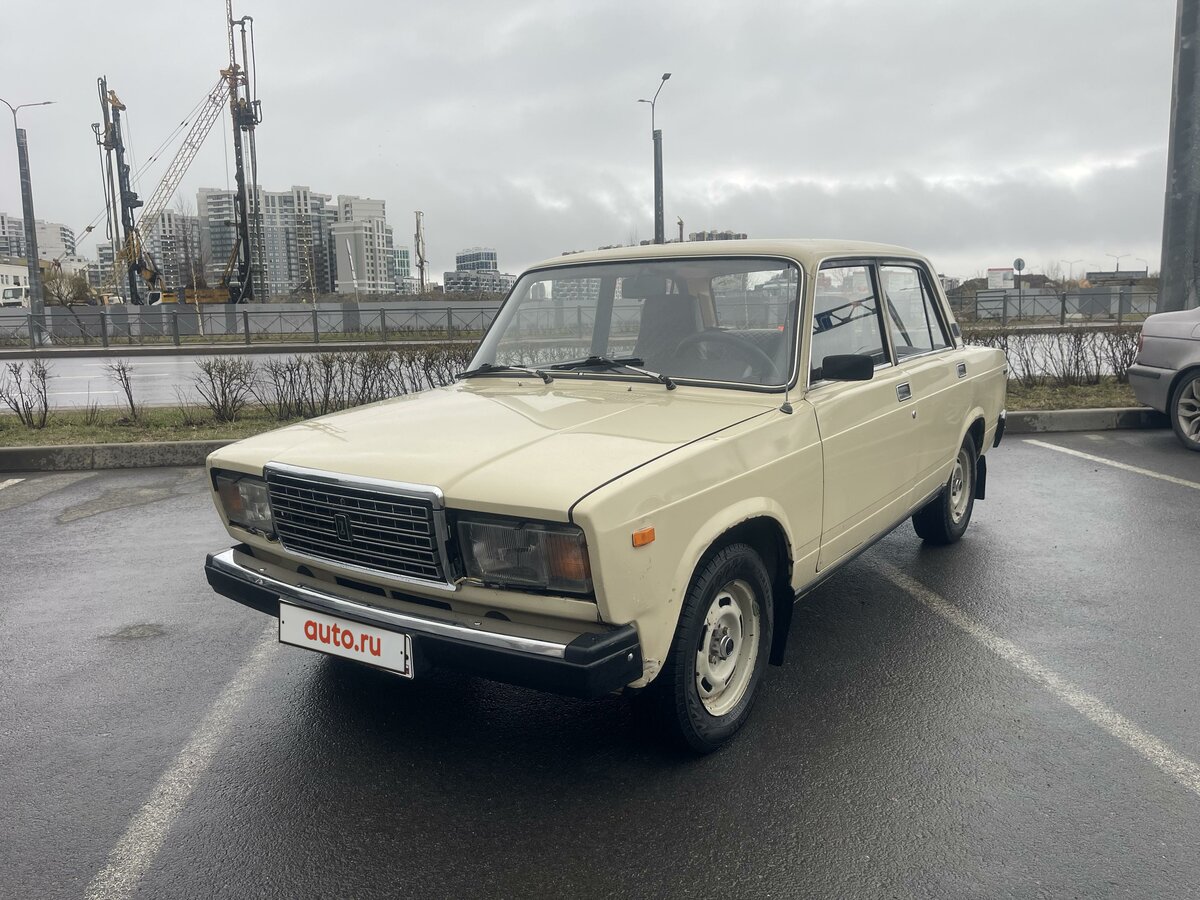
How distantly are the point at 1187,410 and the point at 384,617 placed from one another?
8.06 metres

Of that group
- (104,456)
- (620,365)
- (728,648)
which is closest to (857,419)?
(620,365)

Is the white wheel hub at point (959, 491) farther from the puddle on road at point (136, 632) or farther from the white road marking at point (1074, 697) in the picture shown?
the puddle on road at point (136, 632)

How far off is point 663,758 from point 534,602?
0.86m

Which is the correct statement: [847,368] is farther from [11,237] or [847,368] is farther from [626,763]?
[11,237]

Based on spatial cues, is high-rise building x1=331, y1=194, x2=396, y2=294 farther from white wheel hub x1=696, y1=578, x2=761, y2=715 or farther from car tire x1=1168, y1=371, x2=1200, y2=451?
white wheel hub x1=696, y1=578, x2=761, y2=715

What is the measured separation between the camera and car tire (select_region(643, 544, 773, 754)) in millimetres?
2871

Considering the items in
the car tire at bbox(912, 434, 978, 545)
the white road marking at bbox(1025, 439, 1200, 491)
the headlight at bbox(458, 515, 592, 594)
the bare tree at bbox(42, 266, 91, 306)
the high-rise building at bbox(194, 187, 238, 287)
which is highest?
the high-rise building at bbox(194, 187, 238, 287)

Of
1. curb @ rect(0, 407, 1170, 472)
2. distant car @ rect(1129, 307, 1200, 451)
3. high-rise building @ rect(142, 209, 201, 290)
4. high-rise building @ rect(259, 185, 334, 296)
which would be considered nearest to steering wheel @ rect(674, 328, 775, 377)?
curb @ rect(0, 407, 1170, 472)

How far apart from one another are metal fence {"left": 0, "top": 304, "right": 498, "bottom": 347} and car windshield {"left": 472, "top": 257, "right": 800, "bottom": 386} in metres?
24.3

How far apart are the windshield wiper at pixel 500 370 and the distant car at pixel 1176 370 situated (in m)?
6.82

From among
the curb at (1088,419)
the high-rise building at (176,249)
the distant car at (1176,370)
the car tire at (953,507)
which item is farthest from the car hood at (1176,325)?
the high-rise building at (176,249)

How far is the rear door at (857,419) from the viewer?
12.0 ft

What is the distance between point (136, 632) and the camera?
4.41 metres

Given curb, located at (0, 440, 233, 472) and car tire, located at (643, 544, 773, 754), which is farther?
curb, located at (0, 440, 233, 472)
